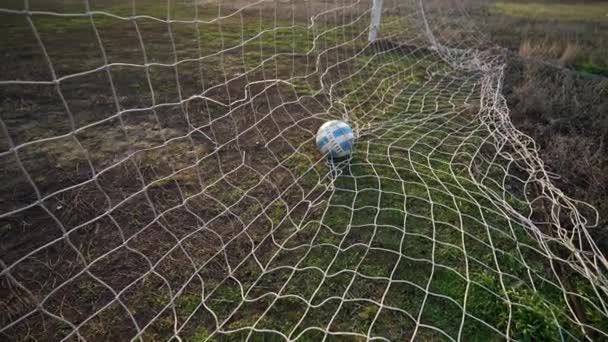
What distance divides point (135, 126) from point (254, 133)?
2.95 feet

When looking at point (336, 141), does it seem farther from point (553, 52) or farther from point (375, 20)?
point (553, 52)

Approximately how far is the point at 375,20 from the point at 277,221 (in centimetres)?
389

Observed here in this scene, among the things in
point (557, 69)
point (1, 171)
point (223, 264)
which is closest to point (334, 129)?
point (223, 264)

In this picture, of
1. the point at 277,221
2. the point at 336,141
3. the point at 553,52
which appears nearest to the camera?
the point at 277,221

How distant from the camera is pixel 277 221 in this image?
74.2 inches

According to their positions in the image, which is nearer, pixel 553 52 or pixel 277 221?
pixel 277 221

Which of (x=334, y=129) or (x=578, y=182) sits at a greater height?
(x=334, y=129)

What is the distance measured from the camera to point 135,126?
102 inches

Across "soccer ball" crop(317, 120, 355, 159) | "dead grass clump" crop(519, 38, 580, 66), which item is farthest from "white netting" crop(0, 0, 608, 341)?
"dead grass clump" crop(519, 38, 580, 66)

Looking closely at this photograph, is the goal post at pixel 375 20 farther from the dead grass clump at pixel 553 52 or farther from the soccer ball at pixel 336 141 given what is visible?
the soccer ball at pixel 336 141

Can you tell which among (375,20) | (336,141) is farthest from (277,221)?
(375,20)

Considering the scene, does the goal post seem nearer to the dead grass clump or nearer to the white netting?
the white netting

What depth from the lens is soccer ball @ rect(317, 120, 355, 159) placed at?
2314 mm

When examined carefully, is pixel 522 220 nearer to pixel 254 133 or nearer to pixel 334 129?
pixel 334 129
